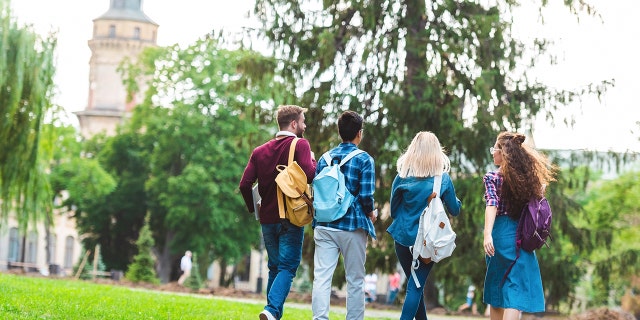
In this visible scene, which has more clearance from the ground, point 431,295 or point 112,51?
point 112,51

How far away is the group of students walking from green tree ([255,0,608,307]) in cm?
1384

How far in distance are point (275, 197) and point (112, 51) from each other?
95854mm

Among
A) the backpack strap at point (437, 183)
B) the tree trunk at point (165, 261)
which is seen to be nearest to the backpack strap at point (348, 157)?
the backpack strap at point (437, 183)

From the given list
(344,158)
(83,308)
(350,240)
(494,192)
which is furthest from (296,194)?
(83,308)

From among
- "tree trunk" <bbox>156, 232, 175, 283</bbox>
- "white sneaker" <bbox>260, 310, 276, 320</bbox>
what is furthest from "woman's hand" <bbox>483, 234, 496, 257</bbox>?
"tree trunk" <bbox>156, 232, 175, 283</bbox>

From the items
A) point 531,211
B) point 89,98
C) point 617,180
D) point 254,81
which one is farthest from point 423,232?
point 89,98

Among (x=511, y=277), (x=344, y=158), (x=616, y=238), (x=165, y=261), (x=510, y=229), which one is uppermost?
(x=344, y=158)

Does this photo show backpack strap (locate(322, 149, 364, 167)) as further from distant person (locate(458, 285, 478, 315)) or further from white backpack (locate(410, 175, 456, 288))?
distant person (locate(458, 285, 478, 315))

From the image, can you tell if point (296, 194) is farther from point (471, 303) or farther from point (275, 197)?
point (471, 303)

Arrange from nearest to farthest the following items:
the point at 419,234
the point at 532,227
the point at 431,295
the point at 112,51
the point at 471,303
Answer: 1. the point at 532,227
2. the point at 419,234
3. the point at 431,295
4. the point at 471,303
5. the point at 112,51

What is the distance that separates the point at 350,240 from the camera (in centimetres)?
946

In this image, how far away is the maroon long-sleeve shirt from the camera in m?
9.92

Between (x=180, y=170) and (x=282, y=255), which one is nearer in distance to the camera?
(x=282, y=255)

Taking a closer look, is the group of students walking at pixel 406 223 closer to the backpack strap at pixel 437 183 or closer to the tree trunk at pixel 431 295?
→ the backpack strap at pixel 437 183
